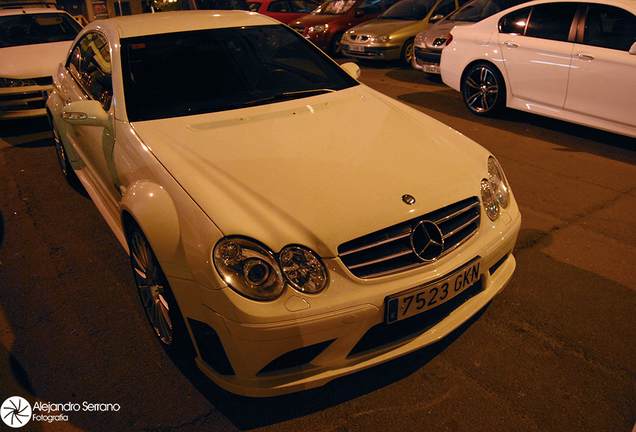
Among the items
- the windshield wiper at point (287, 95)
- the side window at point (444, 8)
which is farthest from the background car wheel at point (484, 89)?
the side window at point (444, 8)

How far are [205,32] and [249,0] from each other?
11.0 m

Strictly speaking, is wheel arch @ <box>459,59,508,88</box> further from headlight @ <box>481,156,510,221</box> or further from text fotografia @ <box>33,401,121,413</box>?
text fotografia @ <box>33,401,121,413</box>

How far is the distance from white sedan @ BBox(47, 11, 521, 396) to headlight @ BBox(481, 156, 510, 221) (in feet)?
0.04

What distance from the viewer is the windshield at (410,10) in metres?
9.20

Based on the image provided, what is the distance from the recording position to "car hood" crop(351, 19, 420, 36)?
29.6ft

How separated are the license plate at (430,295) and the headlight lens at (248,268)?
0.45m

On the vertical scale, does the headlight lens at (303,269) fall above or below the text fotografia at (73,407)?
above

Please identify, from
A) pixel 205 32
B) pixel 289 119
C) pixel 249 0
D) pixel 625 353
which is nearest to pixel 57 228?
pixel 205 32

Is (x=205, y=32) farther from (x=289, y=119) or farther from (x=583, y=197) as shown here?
(x=583, y=197)

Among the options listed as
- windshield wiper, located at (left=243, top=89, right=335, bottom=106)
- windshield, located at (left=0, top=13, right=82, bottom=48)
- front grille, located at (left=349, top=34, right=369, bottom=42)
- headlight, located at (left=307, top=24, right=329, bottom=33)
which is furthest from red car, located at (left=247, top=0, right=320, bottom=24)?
windshield wiper, located at (left=243, top=89, right=335, bottom=106)

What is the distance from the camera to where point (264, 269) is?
5.71 ft

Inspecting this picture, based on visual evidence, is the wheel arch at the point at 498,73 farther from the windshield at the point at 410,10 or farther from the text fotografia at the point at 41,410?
the text fotografia at the point at 41,410

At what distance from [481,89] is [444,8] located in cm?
394

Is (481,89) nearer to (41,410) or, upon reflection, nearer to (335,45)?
(335,45)
